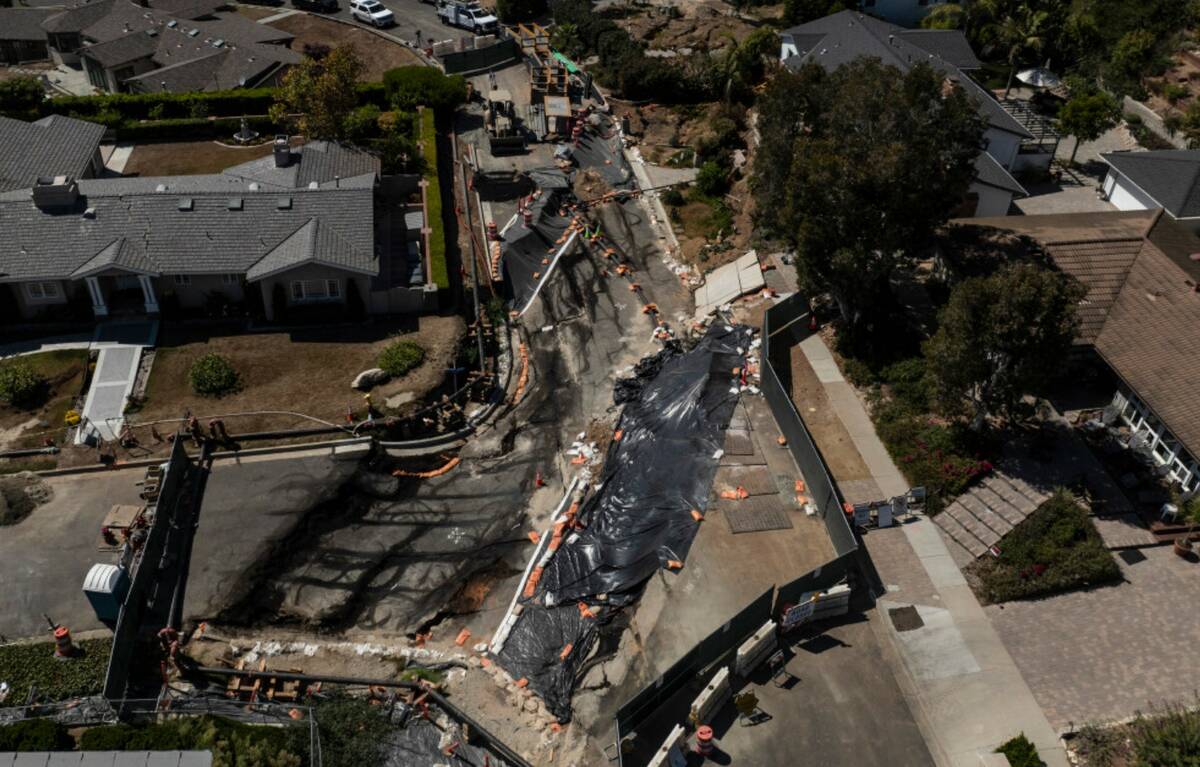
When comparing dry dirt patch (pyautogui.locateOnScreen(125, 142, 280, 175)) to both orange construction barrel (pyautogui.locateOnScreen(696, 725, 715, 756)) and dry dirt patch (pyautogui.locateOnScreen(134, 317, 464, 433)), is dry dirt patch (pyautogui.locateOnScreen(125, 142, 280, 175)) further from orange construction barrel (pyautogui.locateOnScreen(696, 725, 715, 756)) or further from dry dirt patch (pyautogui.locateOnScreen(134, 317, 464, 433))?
orange construction barrel (pyautogui.locateOnScreen(696, 725, 715, 756))

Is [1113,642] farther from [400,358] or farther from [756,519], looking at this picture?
[400,358]

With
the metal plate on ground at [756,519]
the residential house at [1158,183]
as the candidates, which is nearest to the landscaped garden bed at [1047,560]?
the metal plate on ground at [756,519]

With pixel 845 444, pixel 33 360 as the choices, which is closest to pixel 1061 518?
pixel 845 444

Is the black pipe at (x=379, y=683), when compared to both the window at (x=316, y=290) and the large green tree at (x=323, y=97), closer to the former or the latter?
the window at (x=316, y=290)

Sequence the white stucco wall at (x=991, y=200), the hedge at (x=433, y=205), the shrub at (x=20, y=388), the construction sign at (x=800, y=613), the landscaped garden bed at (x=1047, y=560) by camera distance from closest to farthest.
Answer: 1. the construction sign at (x=800, y=613)
2. the landscaped garden bed at (x=1047, y=560)
3. the shrub at (x=20, y=388)
4. the hedge at (x=433, y=205)
5. the white stucco wall at (x=991, y=200)

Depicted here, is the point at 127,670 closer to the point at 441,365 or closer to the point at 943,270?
the point at 441,365

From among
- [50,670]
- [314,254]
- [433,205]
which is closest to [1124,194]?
[433,205]
